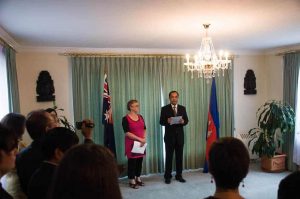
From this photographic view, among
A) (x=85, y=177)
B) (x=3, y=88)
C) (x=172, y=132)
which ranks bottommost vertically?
(x=172, y=132)

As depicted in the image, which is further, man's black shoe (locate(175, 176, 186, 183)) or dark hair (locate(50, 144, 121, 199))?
man's black shoe (locate(175, 176, 186, 183))

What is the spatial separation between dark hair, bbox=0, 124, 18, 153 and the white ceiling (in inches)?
47.9

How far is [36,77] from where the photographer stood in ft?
14.0

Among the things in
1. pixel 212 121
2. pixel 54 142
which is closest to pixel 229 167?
pixel 54 142

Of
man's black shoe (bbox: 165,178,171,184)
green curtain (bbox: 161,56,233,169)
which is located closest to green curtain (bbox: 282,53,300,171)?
green curtain (bbox: 161,56,233,169)

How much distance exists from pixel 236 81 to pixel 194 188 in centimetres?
234

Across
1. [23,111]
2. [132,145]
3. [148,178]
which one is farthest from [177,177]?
[23,111]

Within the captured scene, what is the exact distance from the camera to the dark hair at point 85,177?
2.52 ft

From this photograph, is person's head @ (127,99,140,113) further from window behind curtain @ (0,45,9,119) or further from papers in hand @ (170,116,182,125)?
window behind curtain @ (0,45,9,119)

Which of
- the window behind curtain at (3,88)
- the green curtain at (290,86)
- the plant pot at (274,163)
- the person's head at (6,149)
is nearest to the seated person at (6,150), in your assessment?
the person's head at (6,149)

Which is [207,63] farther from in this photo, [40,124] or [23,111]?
[23,111]

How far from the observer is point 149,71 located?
187 inches

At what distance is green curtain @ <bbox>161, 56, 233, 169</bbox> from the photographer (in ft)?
15.9

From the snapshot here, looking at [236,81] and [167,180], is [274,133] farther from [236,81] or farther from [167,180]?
[167,180]
